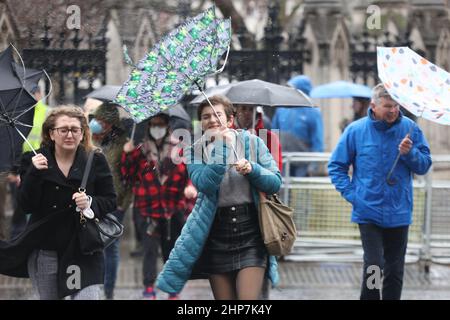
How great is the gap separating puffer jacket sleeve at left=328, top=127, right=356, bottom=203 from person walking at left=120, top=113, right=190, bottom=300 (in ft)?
5.08

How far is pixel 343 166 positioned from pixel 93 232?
209 centimetres

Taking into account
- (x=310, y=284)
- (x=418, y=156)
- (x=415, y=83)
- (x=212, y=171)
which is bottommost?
(x=310, y=284)

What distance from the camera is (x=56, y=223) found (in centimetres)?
771

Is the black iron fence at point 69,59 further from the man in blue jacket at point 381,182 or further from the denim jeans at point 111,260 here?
the man in blue jacket at point 381,182

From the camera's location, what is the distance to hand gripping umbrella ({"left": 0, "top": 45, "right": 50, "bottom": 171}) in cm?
799

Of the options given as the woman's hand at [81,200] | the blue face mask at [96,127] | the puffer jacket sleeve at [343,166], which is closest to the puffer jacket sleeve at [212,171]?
the woman's hand at [81,200]

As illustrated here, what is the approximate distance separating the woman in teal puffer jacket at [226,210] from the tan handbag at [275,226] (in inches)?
2.9

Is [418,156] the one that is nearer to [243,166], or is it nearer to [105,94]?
[243,166]

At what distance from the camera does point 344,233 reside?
1270 cm

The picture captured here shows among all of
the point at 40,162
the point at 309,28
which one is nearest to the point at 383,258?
the point at 40,162
